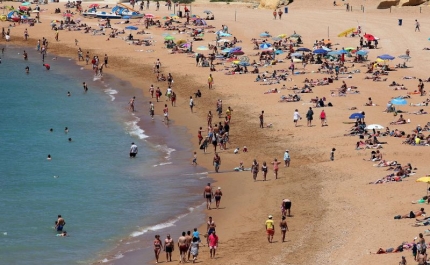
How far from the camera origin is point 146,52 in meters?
76.4

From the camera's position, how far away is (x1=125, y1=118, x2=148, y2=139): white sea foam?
5415cm

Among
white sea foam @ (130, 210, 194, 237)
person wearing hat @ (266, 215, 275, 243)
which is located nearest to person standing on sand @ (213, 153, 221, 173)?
white sea foam @ (130, 210, 194, 237)

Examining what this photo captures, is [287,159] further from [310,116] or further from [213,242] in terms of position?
[213,242]

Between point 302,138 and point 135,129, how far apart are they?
11.3 metres

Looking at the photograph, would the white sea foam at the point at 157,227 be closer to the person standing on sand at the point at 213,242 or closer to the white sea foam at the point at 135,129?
the person standing on sand at the point at 213,242

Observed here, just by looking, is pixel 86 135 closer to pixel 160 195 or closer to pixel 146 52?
pixel 160 195

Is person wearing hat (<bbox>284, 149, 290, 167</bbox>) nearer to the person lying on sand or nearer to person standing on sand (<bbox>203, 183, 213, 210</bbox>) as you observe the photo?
person standing on sand (<bbox>203, 183, 213, 210</bbox>)

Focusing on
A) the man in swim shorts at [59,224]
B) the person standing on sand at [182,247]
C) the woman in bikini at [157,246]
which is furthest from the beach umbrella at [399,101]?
the woman in bikini at [157,246]

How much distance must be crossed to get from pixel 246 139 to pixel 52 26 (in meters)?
42.0

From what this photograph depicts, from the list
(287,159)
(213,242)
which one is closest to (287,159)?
(287,159)

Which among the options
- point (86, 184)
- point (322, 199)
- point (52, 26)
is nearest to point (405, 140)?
point (322, 199)

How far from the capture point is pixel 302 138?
49.2 meters

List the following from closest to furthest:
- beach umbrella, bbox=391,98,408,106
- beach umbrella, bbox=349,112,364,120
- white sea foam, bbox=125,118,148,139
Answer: beach umbrella, bbox=349,112,364,120 → beach umbrella, bbox=391,98,408,106 → white sea foam, bbox=125,118,148,139

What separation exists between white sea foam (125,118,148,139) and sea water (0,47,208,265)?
57mm
